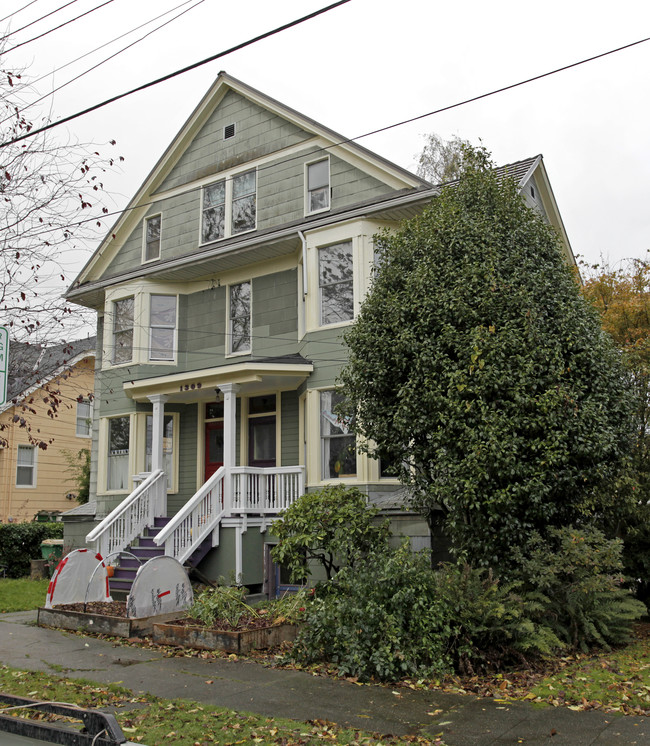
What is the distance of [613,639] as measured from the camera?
29.7 feet

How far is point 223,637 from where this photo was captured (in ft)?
29.9

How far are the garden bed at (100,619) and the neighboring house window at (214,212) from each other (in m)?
8.74

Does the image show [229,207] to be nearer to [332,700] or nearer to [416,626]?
[416,626]

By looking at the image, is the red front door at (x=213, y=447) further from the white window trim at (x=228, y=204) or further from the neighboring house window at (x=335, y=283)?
the white window trim at (x=228, y=204)

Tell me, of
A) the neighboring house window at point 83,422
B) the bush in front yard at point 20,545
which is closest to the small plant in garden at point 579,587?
the bush in front yard at point 20,545

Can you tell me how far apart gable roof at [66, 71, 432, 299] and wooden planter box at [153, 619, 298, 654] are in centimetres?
805

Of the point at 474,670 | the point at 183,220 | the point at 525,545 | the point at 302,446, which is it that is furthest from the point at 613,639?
the point at 183,220

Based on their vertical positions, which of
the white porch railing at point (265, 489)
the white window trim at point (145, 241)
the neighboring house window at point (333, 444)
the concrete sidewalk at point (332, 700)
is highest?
the white window trim at point (145, 241)

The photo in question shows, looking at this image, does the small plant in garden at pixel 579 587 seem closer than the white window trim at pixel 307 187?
Yes

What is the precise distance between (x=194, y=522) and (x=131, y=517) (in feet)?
5.79

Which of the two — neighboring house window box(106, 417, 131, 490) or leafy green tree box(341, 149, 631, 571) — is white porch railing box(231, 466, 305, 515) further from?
neighboring house window box(106, 417, 131, 490)

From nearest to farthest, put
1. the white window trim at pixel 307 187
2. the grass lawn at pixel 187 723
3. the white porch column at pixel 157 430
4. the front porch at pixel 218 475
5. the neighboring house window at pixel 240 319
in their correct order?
the grass lawn at pixel 187 723
the front porch at pixel 218 475
the white window trim at pixel 307 187
the white porch column at pixel 157 430
the neighboring house window at pixel 240 319

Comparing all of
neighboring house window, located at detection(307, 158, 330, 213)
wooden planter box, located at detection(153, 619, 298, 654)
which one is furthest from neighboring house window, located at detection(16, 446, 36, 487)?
wooden planter box, located at detection(153, 619, 298, 654)

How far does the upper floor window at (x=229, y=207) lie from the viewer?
16594 millimetres
